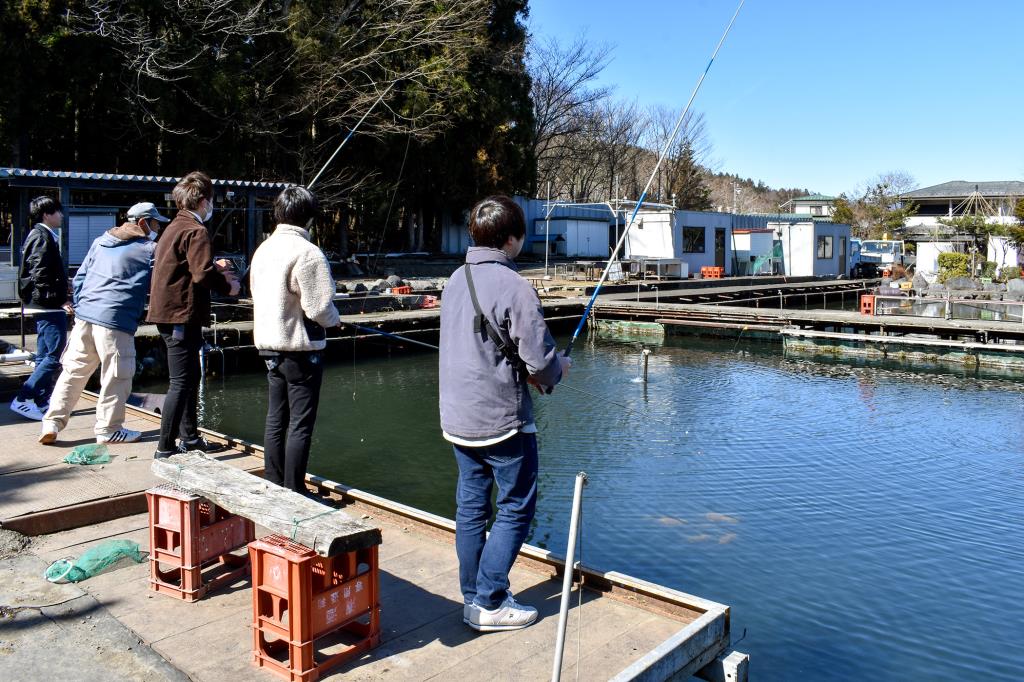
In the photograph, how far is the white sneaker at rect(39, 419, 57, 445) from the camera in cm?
524

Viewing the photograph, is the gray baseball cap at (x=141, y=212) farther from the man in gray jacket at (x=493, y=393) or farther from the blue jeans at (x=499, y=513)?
the blue jeans at (x=499, y=513)

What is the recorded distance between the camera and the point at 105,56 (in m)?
18.1

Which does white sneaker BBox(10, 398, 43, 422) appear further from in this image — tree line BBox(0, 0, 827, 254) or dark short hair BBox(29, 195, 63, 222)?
tree line BBox(0, 0, 827, 254)

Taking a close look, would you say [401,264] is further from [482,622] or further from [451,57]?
[482,622]

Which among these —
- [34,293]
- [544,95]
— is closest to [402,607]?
[34,293]

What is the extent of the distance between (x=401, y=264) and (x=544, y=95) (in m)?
14.7

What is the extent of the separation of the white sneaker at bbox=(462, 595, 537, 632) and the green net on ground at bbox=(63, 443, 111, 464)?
2.81m

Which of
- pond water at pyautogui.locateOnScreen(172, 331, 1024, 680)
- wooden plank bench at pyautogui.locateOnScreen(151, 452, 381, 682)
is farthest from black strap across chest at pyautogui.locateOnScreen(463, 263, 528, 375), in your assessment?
pond water at pyautogui.locateOnScreen(172, 331, 1024, 680)

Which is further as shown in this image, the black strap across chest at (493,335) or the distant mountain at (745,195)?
the distant mountain at (745,195)

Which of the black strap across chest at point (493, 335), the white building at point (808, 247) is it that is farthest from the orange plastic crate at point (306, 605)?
the white building at point (808, 247)

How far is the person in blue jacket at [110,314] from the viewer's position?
5047 millimetres

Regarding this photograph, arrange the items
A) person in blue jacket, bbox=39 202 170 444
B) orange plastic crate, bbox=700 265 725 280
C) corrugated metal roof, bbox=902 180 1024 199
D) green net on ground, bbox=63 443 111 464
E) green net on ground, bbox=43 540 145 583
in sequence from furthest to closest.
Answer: corrugated metal roof, bbox=902 180 1024 199
orange plastic crate, bbox=700 265 725 280
person in blue jacket, bbox=39 202 170 444
green net on ground, bbox=63 443 111 464
green net on ground, bbox=43 540 145 583

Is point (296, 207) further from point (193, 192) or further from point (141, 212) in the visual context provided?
point (141, 212)

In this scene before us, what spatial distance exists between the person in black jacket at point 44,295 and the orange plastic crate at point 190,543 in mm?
3169
